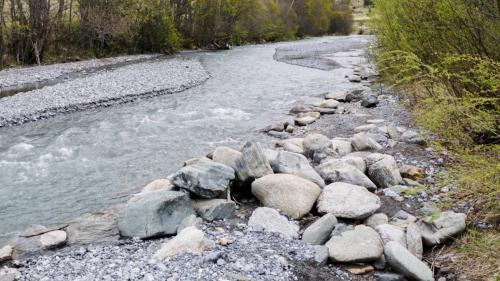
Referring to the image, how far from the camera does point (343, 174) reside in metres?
8.70

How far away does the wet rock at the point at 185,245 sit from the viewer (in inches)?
238

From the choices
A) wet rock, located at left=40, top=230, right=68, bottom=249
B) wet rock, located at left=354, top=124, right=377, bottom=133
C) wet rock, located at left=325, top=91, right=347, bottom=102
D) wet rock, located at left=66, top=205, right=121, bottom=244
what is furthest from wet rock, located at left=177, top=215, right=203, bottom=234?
wet rock, located at left=325, top=91, right=347, bottom=102

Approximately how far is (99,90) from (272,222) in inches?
592

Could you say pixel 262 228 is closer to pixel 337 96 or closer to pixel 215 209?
pixel 215 209

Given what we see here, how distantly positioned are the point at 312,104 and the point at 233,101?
3.26 m

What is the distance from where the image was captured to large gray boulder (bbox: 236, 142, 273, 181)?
28.0ft

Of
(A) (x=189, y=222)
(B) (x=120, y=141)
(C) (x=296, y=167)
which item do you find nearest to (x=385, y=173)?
(C) (x=296, y=167)

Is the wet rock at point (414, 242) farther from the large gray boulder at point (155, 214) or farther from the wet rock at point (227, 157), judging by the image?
the wet rock at point (227, 157)

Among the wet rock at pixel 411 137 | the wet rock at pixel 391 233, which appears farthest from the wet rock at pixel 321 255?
the wet rock at pixel 411 137

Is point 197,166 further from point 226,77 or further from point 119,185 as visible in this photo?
point 226,77

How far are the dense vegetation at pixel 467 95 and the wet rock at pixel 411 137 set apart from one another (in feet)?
7.60

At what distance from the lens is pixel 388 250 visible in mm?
5914

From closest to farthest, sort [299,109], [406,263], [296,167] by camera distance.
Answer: [406,263], [296,167], [299,109]

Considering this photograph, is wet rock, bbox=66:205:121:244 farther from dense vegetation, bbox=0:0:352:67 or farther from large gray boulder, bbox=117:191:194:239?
dense vegetation, bbox=0:0:352:67
